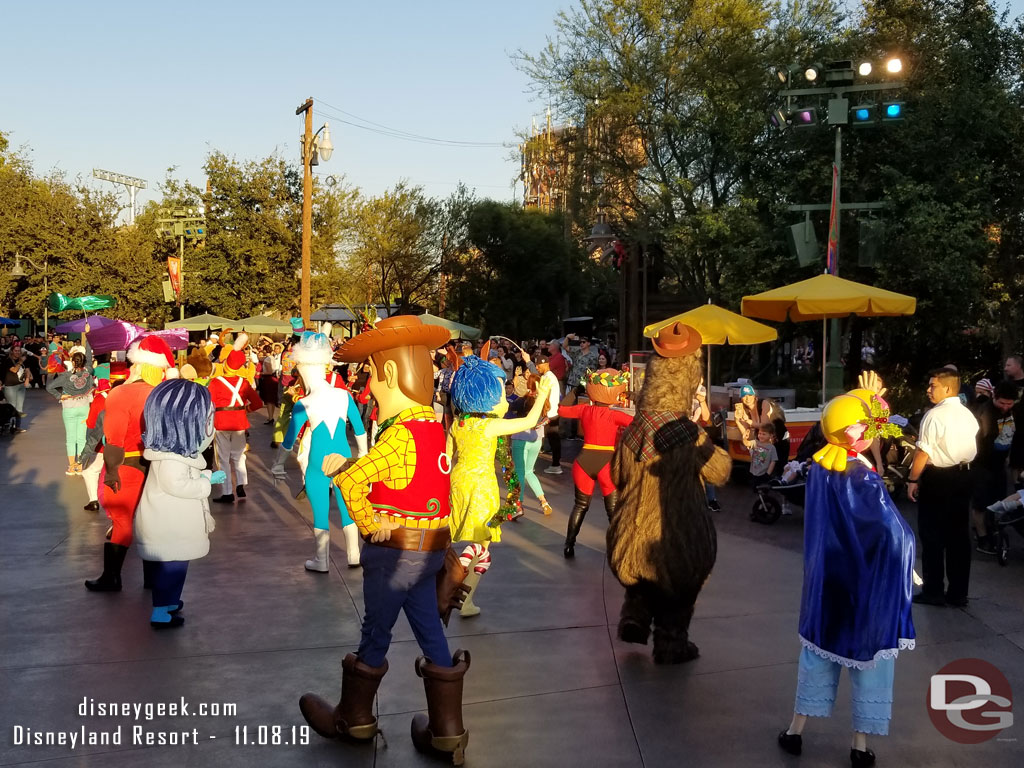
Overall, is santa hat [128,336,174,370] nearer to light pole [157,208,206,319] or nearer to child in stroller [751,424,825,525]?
child in stroller [751,424,825,525]

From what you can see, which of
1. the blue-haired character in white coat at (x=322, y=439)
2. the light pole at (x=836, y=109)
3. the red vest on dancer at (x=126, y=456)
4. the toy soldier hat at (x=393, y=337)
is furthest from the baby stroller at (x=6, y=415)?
the toy soldier hat at (x=393, y=337)

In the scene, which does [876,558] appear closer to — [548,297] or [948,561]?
[948,561]

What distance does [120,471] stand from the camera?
7156 millimetres

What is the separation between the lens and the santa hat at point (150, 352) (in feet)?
24.7

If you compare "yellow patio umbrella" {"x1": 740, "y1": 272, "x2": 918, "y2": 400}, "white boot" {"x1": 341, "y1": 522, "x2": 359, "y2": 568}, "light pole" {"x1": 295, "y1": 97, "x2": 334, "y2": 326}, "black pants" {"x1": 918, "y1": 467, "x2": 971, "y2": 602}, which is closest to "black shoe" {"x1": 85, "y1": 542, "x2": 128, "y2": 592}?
"white boot" {"x1": 341, "y1": 522, "x2": 359, "y2": 568}

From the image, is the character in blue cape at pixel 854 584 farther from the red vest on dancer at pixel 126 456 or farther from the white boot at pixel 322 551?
the red vest on dancer at pixel 126 456

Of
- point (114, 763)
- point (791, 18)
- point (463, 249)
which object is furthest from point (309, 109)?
point (114, 763)

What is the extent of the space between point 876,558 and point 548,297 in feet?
125

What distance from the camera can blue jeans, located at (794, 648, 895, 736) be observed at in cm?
418

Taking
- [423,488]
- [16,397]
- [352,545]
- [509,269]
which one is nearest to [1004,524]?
[352,545]

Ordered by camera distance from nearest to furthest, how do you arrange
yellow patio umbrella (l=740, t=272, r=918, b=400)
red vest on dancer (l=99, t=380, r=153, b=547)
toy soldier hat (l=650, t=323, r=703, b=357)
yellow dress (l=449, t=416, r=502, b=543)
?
toy soldier hat (l=650, t=323, r=703, b=357), yellow dress (l=449, t=416, r=502, b=543), red vest on dancer (l=99, t=380, r=153, b=547), yellow patio umbrella (l=740, t=272, r=918, b=400)

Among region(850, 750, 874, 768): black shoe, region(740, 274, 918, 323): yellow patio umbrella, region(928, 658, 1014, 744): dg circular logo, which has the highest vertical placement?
region(740, 274, 918, 323): yellow patio umbrella

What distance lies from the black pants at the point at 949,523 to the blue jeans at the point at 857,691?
2864mm

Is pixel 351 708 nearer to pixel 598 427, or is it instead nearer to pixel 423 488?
pixel 423 488
